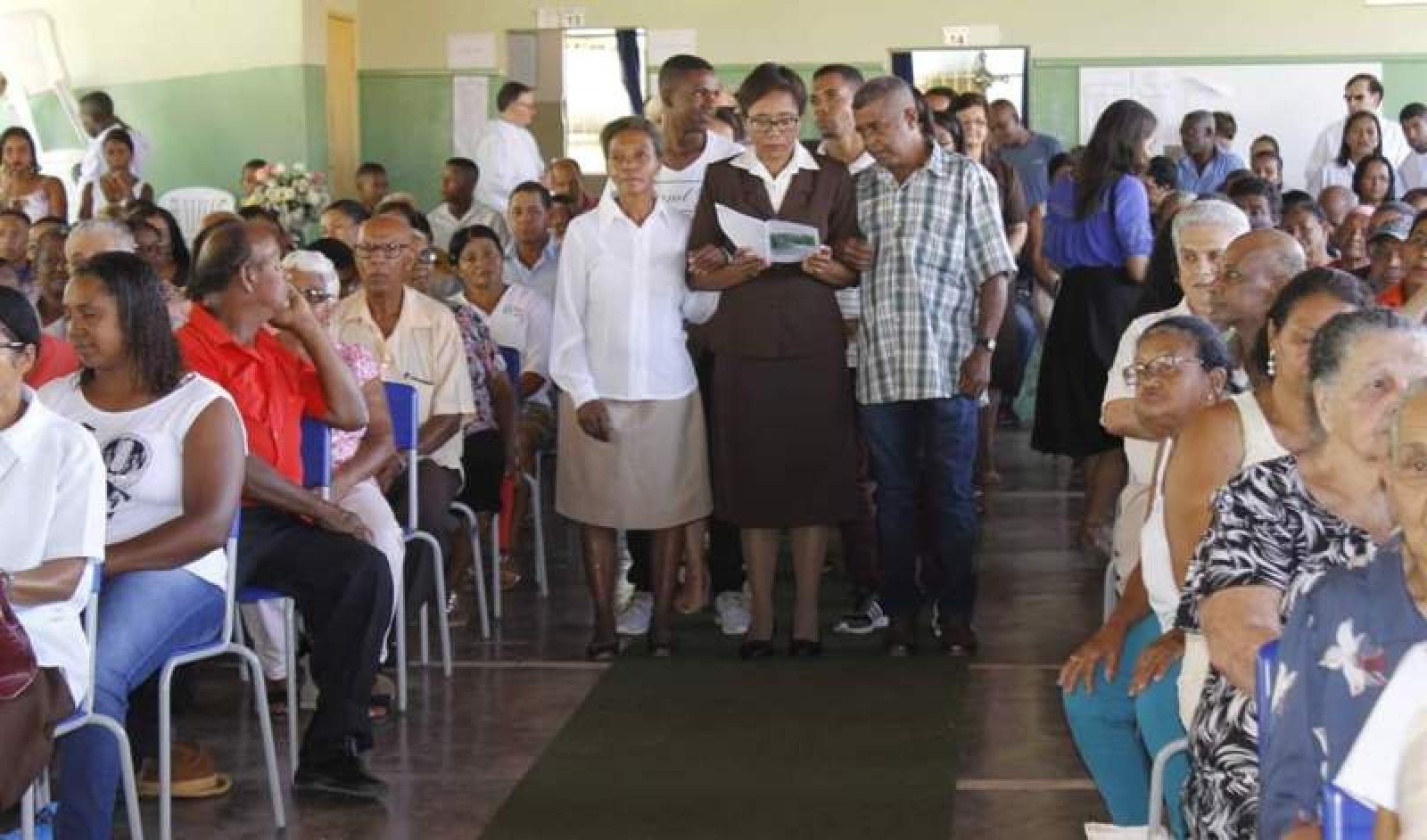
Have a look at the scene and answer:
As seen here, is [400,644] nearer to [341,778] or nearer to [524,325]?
[341,778]

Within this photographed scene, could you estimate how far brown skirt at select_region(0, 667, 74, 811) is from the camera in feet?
12.2

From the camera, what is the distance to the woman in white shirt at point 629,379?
646cm

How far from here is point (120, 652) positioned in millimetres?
4438

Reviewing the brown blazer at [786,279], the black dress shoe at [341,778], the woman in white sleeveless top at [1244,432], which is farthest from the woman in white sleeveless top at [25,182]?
the woman in white sleeveless top at [1244,432]

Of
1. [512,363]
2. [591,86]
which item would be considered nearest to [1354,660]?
[512,363]

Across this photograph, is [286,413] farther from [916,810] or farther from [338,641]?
[916,810]

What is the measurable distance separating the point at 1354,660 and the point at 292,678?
3.13 metres

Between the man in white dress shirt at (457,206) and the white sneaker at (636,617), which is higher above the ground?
the man in white dress shirt at (457,206)

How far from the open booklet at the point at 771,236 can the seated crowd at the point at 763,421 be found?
37 mm

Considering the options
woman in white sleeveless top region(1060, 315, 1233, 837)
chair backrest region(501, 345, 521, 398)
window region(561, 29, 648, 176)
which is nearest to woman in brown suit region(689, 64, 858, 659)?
chair backrest region(501, 345, 521, 398)

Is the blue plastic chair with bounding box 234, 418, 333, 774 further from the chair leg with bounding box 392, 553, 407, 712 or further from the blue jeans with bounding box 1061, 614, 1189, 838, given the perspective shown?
the blue jeans with bounding box 1061, 614, 1189, 838

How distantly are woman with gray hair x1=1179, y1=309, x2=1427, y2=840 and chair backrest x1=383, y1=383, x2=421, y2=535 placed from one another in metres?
3.14

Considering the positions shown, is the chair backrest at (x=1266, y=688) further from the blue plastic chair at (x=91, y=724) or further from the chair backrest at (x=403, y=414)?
the chair backrest at (x=403, y=414)

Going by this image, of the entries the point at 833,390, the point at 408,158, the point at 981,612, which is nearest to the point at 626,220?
the point at 833,390
